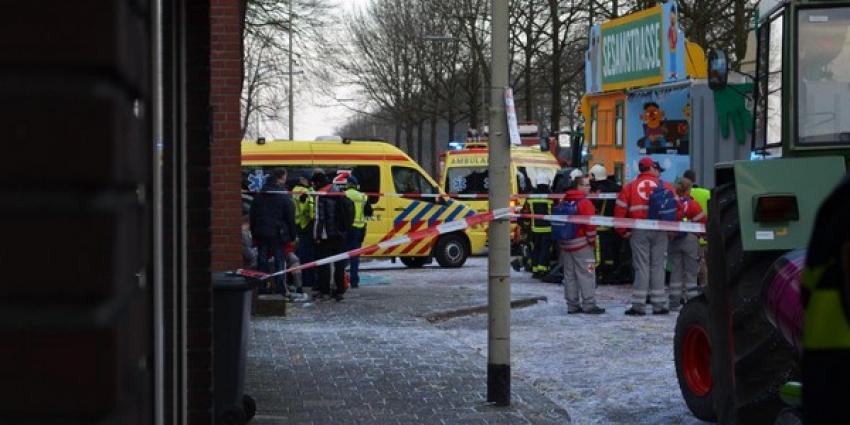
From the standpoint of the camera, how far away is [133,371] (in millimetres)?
1588

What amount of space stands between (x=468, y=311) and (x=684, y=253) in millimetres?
2685

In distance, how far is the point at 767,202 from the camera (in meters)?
6.53

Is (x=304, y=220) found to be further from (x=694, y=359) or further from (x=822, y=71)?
(x=822, y=71)

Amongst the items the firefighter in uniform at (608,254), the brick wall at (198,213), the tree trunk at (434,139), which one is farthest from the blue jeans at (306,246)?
the tree trunk at (434,139)

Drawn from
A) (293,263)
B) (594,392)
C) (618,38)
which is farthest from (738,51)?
(594,392)

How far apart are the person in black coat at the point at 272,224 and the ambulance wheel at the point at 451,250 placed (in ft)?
26.0

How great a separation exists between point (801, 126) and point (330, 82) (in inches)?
1892

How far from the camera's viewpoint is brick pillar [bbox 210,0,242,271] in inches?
513

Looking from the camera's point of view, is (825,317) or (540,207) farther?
(540,207)

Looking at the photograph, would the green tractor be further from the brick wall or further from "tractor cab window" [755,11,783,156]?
the brick wall

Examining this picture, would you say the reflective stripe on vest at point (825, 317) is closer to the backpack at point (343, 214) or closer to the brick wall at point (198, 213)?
the brick wall at point (198, 213)

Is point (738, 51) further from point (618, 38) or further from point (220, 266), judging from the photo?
point (220, 266)

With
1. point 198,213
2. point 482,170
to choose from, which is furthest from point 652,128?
Result: point 198,213

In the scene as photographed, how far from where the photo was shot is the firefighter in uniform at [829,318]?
1616mm
